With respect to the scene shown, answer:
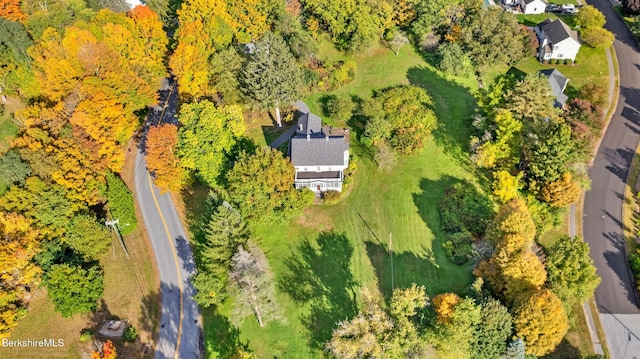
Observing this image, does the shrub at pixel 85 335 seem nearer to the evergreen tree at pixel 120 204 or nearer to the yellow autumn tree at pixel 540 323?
the evergreen tree at pixel 120 204

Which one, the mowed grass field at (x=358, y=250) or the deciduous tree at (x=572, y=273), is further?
the mowed grass field at (x=358, y=250)

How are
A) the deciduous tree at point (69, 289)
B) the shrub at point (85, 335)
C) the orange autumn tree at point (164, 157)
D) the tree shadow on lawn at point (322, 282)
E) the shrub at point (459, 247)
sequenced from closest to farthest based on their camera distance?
the shrub at point (85, 335) < the deciduous tree at point (69, 289) < the tree shadow on lawn at point (322, 282) < the shrub at point (459, 247) < the orange autumn tree at point (164, 157)

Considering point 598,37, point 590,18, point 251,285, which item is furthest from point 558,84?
point 251,285

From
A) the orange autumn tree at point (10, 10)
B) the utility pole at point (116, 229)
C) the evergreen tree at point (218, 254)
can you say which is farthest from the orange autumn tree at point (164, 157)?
the orange autumn tree at point (10, 10)

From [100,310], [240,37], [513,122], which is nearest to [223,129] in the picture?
Result: [240,37]

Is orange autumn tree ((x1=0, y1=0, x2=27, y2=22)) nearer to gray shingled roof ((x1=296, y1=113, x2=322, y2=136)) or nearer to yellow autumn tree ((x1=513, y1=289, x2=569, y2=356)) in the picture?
gray shingled roof ((x1=296, y1=113, x2=322, y2=136))
